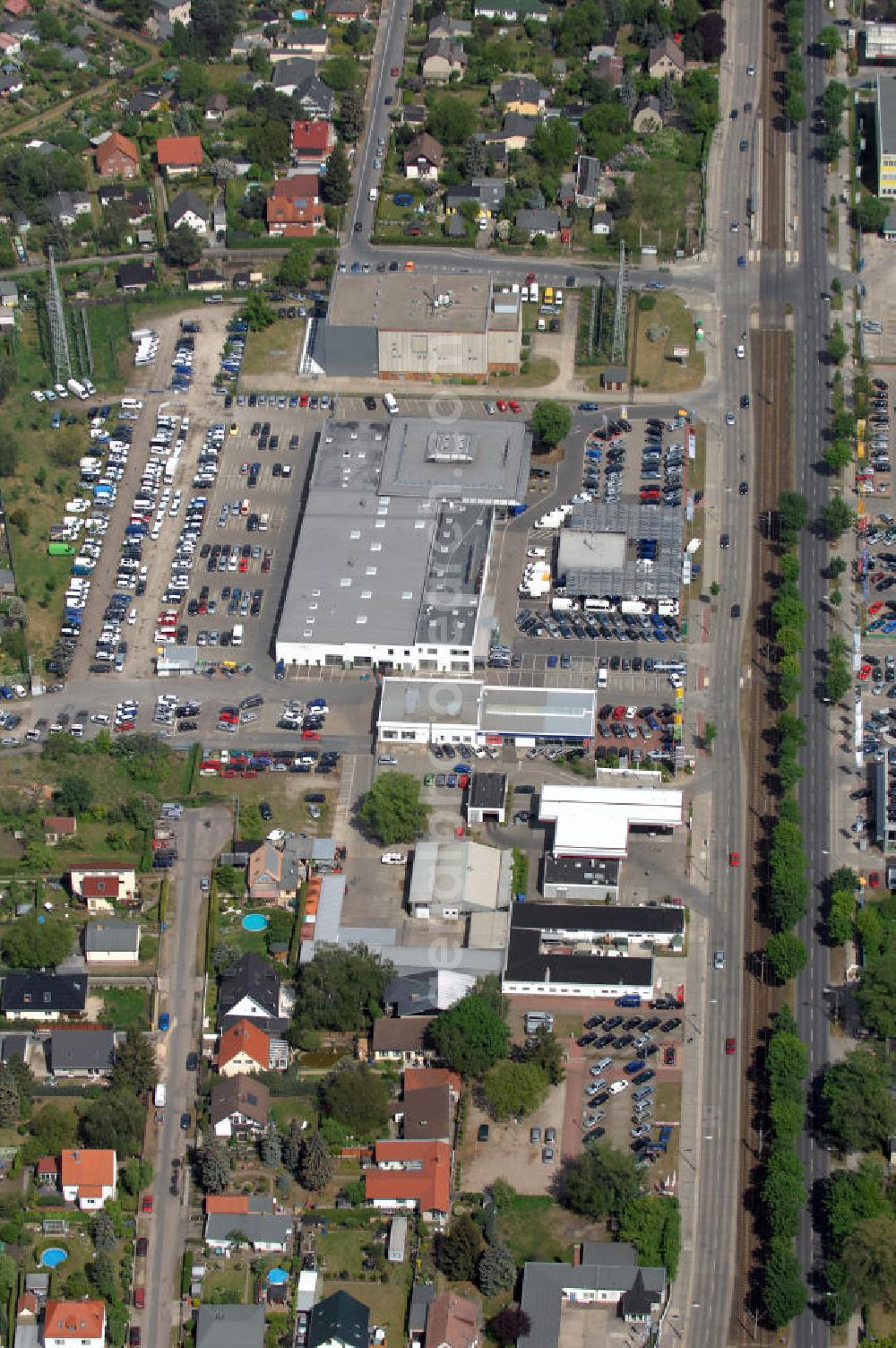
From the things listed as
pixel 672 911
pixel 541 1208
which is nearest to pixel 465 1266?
pixel 541 1208

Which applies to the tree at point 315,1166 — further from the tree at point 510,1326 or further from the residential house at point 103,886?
the residential house at point 103,886

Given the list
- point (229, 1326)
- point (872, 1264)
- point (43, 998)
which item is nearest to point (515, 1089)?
point (229, 1326)

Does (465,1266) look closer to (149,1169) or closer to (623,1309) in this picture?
(623,1309)

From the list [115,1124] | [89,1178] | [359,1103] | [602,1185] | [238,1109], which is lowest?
[89,1178]

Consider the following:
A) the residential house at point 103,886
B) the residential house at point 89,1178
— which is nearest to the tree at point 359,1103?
the residential house at point 89,1178

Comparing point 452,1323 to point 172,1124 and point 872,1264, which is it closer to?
point 172,1124

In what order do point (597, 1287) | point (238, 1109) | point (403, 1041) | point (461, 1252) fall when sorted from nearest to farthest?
→ point (597, 1287)
point (461, 1252)
point (238, 1109)
point (403, 1041)

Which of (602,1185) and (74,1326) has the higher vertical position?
(602,1185)
